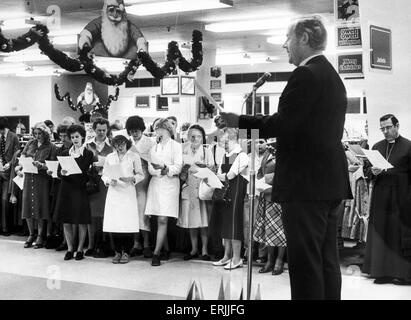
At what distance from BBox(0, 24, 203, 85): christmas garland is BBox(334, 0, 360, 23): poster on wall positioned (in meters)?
2.00

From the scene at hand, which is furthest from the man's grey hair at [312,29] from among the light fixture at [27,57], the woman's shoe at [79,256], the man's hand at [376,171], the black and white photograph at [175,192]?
the light fixture at [27,57]

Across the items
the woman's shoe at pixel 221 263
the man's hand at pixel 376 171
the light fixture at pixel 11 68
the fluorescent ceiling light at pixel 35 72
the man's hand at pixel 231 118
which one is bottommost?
the woman's shoe at pixel 221 263

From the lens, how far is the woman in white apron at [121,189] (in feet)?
20.6

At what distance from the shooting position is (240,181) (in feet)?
20.3

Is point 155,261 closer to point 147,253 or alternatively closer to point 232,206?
point 147,253

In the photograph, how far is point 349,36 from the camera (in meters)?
5.91

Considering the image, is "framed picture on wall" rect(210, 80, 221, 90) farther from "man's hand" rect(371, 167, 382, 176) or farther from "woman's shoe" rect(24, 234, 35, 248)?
"man's hand" rect(371, 167, 382, 176)

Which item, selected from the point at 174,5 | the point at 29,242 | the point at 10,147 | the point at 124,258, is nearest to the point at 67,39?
the point at 174,5

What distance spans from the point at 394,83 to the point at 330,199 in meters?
3.32

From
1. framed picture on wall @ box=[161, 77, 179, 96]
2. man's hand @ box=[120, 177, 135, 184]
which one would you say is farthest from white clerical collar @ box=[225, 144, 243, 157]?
man's hand @ box=[120, 177, 135, 184]

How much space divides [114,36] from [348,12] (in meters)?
2.29

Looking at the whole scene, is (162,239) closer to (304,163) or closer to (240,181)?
(240,181)

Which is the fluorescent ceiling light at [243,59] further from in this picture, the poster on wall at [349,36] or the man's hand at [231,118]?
the man's hand at [231,118]

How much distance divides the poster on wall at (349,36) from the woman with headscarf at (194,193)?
5.64ft
